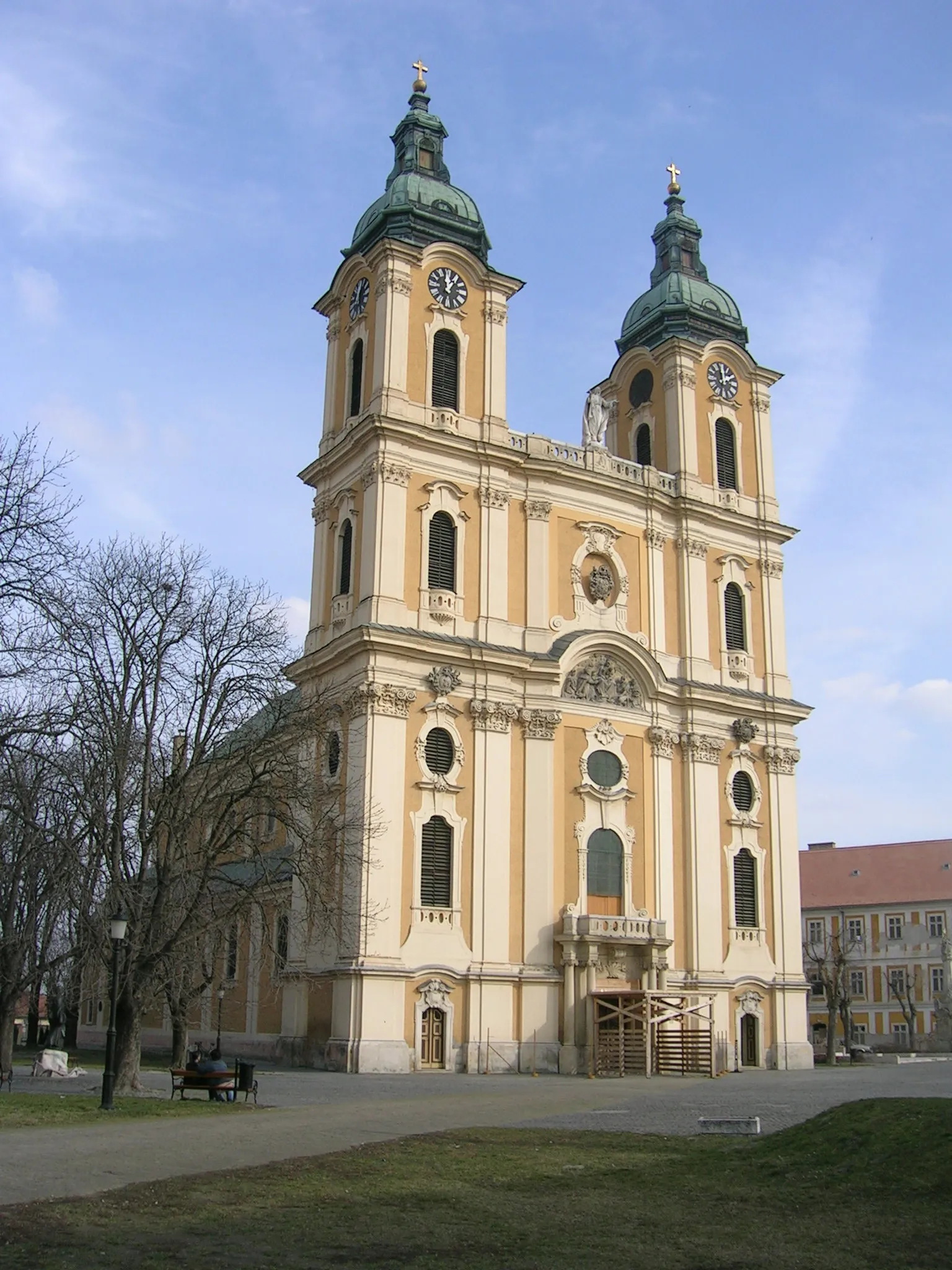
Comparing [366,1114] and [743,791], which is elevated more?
[743,791]

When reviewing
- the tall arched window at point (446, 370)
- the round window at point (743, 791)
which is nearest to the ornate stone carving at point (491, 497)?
the tall arched window at point (446, 370)

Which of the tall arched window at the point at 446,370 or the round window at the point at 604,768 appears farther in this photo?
the tall arched window at the point at 446,370

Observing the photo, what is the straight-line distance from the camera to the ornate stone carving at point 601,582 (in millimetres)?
44344

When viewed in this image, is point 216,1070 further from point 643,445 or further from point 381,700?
point 643,445

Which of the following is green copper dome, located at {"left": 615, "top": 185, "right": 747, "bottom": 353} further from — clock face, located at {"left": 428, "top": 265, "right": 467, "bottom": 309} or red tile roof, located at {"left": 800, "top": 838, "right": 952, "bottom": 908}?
red tile roof, located at {"left": 800, "top": 838, "right": 952, "bottom": 908}

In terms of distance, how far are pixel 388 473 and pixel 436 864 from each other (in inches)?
464

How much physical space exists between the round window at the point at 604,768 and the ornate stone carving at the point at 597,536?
6.80m

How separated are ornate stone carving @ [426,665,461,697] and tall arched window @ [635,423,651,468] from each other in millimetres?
14795

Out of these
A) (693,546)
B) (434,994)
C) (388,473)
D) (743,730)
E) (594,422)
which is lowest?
(434,994)

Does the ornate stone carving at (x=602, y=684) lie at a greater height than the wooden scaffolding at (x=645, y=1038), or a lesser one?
greater

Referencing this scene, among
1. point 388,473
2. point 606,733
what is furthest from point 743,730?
point 388,473

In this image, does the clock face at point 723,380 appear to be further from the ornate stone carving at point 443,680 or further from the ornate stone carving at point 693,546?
the ornate stone carving at point 443,680

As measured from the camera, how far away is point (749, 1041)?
4353 centimetres

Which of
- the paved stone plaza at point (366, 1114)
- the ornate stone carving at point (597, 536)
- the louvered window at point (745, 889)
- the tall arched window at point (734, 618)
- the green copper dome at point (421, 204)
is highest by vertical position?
the green copper dome at point (421, 204)
